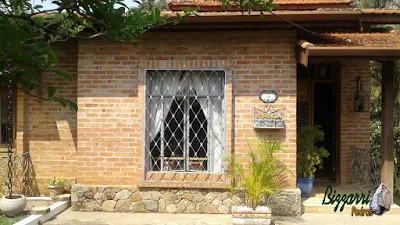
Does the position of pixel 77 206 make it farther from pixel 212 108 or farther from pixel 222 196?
pixel 212 108

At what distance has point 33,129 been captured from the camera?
8086mm

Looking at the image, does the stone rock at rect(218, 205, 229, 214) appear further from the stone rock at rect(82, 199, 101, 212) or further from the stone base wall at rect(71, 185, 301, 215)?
the stone rock at rect(82, 199, 101, 212)

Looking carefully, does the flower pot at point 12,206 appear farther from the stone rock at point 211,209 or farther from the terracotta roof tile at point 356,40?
the terracotta roof tile at point 356,40

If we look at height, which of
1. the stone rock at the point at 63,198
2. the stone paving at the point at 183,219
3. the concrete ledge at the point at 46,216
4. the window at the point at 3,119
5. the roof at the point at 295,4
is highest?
the roof at the point at 295,4

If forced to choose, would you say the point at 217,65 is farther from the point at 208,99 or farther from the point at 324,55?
the point at 324,55

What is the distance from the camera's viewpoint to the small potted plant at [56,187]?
7.72 metres

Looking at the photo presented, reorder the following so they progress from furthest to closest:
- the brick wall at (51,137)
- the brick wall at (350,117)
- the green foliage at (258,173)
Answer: the brick wall at (350,117)
the brick wall at (51,137)
the green foliage at (258,173)

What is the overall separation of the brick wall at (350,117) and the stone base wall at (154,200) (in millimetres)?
2697

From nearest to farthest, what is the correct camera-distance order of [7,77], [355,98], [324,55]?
[7,77] < [324,55] < [355,98]

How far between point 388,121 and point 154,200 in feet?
13.6

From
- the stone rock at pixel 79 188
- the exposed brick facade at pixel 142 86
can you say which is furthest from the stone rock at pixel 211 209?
the stone rock at pixel 79 188

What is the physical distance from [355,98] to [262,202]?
3509 millimetres

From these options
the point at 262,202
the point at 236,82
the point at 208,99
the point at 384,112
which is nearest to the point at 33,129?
the point at 208,99

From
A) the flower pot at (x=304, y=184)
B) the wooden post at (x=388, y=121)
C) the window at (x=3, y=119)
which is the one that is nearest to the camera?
the wooden post at (x=388, y=121)
